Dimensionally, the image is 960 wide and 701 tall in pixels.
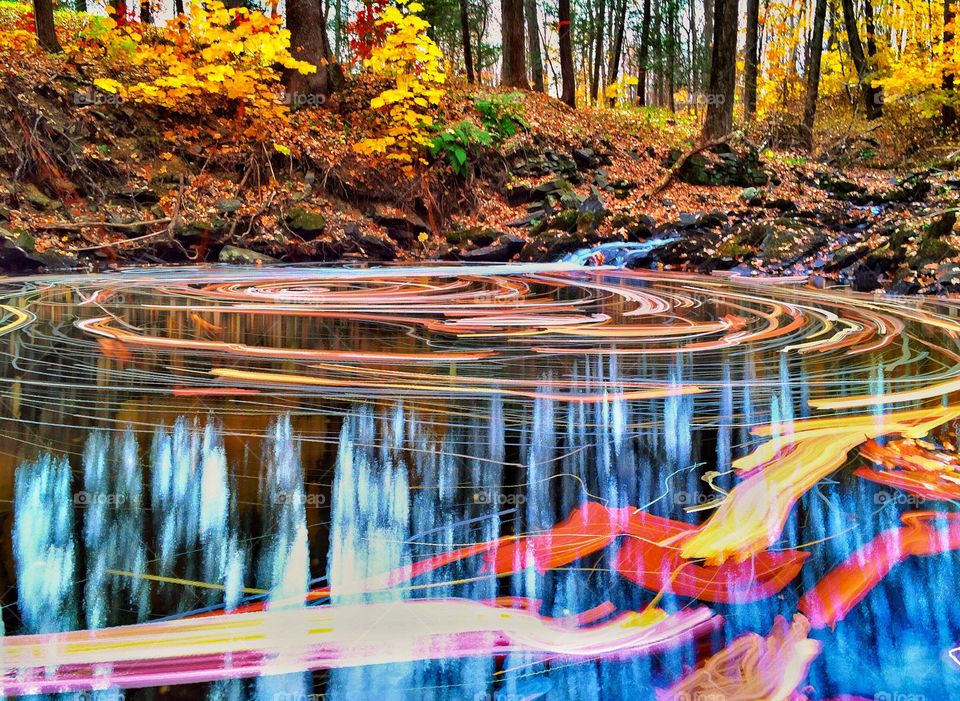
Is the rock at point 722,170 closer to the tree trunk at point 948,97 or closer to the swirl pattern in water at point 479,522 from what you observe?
the tree trunk at point 948,97

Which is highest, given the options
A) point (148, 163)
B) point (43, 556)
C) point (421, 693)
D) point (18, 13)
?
point (18, 13)

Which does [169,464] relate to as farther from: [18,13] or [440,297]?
[18,13]

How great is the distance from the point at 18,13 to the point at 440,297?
34.3 ft

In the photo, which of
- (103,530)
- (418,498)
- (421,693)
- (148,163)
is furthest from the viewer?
(148,163)

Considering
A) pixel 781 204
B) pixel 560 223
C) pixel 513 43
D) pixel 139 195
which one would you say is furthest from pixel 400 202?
pixel 513 43

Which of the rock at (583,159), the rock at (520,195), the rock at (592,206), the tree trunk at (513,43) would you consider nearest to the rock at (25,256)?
the rock at (520,195)

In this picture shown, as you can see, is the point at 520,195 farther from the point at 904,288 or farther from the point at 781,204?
the point at 904,288

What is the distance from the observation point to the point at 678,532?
189 cm

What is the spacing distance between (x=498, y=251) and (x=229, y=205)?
338 centimetres

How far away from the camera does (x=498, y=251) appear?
9.41 m

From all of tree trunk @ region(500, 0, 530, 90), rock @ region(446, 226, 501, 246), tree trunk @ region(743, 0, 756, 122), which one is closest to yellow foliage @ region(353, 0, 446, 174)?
rock @ region(446, 226, 501, 246)

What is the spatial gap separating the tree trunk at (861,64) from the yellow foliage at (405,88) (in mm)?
9896

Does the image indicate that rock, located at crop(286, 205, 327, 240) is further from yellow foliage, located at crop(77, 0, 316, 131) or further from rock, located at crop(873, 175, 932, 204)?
rock, located at crop(873, 175, 932, 204)

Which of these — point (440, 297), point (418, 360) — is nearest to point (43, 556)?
point (418, 360)
